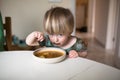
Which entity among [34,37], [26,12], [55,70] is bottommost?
[55,70]

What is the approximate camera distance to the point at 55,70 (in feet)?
2.57

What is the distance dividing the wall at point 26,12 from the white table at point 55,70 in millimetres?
1344

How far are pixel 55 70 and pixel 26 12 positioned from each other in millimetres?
1570

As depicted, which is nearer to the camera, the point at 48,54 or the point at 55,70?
the point at 55,70

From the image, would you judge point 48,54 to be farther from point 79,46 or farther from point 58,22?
point 79,46

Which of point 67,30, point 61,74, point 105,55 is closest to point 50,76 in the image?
point 61,74

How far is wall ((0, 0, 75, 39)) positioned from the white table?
1.34 meters

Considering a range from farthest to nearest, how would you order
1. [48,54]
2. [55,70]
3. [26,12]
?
[26,12] → [48,54] → [55,70]

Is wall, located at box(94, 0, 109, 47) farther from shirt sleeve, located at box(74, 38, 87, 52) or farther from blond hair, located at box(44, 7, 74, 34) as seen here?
blond hair, located at box(44, 7, 74, 34)

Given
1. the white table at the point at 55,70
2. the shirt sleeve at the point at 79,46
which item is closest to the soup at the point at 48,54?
the white table at the point at 55,70

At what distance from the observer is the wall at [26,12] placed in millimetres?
2166

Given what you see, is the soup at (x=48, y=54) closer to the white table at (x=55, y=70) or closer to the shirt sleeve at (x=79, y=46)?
the white table at (x=55, y=70)

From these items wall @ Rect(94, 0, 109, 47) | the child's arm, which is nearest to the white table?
the child's arm

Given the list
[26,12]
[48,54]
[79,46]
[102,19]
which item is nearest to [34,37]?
[48,54]
